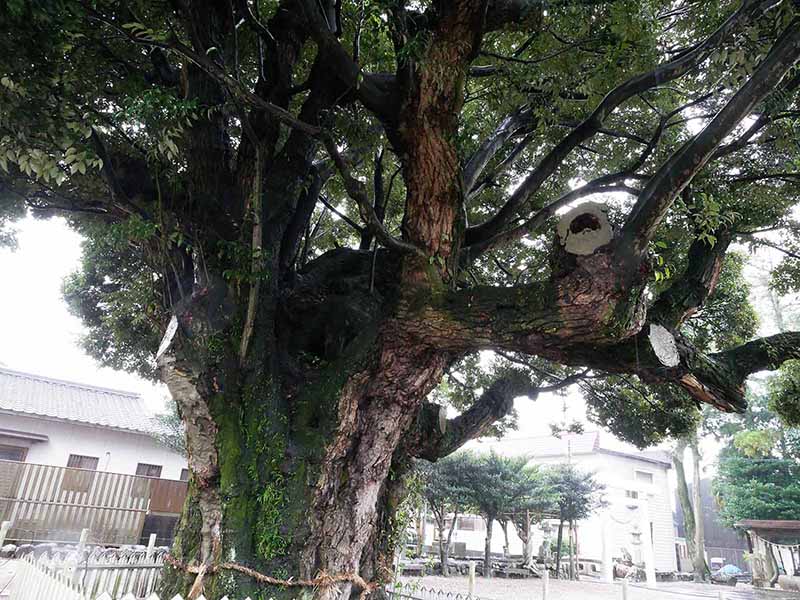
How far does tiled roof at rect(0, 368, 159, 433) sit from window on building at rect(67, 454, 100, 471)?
0.99m

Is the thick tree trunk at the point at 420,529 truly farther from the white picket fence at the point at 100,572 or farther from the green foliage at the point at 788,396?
the green foliage at the point at 788,396

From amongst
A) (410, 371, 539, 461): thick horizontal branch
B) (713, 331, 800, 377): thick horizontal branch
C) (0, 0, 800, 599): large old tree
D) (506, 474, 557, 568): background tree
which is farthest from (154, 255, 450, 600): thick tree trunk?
(506, 474, 557, 568): background tree

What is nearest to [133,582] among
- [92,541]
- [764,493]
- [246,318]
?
[92,541]

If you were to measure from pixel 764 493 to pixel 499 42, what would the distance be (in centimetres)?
2169

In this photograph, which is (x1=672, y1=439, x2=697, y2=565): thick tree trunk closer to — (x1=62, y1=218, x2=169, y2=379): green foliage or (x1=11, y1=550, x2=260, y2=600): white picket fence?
(x1=11, y1=550, x2=260, y2=600): white picket fence

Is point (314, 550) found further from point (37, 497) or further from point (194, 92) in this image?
point (37, 497)

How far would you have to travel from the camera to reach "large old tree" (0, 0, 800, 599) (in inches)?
143

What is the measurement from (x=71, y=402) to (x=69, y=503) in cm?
656

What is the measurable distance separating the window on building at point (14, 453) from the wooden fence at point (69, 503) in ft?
12.5

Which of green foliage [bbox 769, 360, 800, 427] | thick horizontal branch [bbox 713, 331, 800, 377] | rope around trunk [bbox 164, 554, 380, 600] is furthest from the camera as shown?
green foliage [bbox 769, 360, 800, 427]

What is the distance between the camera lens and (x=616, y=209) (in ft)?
24.0

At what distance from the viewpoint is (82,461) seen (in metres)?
15.0

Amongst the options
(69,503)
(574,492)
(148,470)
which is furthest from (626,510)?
(69,503)

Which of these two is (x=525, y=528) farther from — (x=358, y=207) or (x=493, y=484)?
(x=358, y=207)
